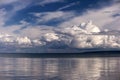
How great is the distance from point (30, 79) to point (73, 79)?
14.3 ft

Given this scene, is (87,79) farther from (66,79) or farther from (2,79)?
(2,79)

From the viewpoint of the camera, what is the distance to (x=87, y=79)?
34.8 meters

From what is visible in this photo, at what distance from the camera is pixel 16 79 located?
114 ft

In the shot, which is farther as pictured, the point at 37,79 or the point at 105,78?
the point at 105,78

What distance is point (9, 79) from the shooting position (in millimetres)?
34469

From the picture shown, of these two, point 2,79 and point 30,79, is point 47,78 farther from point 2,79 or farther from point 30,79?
point 2,79

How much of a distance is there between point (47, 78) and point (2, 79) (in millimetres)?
4674

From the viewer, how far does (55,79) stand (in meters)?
34.4

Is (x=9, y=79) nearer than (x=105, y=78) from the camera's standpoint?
Yes

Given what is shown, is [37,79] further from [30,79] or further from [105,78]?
[105,78]

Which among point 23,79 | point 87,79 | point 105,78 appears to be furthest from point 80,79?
point 23,79

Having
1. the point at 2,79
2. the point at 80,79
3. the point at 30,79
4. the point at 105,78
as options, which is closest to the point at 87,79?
the point at 80,79

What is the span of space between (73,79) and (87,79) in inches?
56.6

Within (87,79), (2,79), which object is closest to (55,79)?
(87,79)
